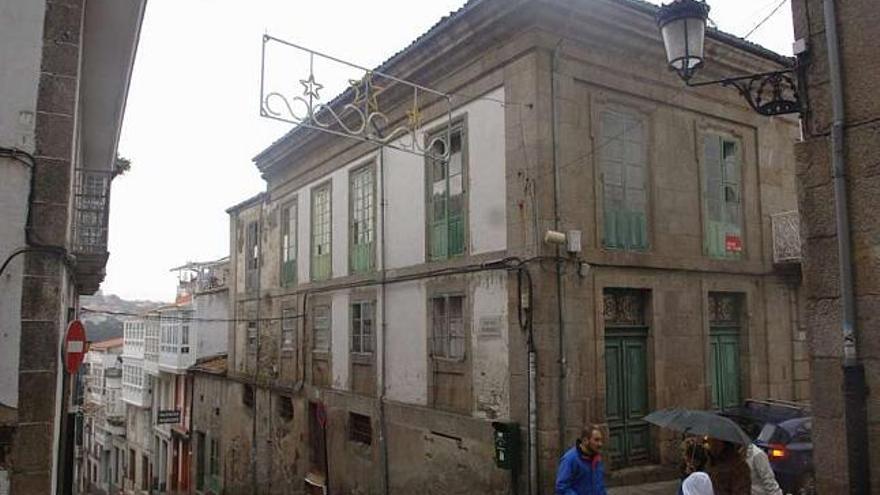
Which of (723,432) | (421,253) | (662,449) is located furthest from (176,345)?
(723,432)

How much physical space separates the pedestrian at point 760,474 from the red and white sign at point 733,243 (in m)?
7.30

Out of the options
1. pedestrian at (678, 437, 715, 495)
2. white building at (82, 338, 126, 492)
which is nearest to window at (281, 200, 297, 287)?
pedestrian at (678, 437, 715, 495)

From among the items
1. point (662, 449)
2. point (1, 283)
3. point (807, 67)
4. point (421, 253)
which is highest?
point (807, 67)

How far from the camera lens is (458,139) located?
12.2 m

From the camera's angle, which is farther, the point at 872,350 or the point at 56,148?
the point at 56,148

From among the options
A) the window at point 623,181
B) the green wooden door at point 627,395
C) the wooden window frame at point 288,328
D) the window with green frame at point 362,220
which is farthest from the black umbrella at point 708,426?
the wooden window frame at point 288,328

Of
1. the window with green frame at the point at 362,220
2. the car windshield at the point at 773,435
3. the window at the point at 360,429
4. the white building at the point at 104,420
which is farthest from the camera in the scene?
the white building at the point at 104,420

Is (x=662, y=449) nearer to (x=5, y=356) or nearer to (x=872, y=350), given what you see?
(x=872, y=350)

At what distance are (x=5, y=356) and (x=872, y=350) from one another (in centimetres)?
A: 701

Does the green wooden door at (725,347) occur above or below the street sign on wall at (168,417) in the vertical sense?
above

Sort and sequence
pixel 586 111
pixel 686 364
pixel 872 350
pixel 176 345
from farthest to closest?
pixel 176 345
pixel 686 364
pixel 586 111
pixel 872 350

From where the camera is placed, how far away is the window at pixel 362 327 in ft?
48.4

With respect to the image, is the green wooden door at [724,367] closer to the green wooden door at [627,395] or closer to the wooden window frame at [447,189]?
the green wooden door at [627,395]

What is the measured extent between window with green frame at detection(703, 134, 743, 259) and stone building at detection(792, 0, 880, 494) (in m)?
7.09
